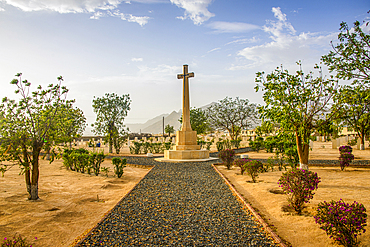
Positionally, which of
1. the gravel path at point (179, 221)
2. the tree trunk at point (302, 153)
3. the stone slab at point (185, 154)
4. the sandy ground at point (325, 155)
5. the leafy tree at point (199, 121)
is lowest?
the sandy ground at point (325, 155)

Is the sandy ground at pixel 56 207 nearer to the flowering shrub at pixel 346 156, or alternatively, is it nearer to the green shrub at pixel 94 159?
the green shrub at pixel 94 159

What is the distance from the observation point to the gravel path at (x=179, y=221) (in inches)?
149

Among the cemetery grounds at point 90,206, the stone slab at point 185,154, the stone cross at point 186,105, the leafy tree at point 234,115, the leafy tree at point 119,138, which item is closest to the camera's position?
the cemetery grounds at point 90,206

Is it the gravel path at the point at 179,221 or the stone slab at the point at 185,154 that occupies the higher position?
the stone slab at the point at 185,154

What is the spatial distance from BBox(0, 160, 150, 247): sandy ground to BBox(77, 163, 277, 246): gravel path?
54 centimetres

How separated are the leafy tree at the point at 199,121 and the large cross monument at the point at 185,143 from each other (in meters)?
15.2

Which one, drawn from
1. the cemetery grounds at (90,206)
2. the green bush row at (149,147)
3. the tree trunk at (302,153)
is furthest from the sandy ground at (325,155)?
the tree trunk at (302,153)

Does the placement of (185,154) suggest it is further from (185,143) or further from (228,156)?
(228,156)

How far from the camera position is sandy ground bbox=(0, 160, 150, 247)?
13.9 feet

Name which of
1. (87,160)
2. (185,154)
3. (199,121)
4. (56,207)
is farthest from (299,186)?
(199,121)

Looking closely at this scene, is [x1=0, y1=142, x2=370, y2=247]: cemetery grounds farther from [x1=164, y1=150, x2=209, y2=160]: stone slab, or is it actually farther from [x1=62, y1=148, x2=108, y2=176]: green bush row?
[x1=164, y1=150, x2=209, y2=160]: stone slab

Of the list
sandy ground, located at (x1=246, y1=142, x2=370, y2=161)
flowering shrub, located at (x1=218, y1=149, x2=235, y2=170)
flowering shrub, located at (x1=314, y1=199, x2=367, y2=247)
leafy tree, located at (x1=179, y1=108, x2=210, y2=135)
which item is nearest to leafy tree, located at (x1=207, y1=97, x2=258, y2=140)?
leafy tree, located at (x1=179, y1=108, x2=210, y2=135)

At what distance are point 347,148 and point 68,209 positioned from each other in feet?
36.7

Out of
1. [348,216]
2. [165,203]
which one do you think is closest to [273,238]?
[348,216]
